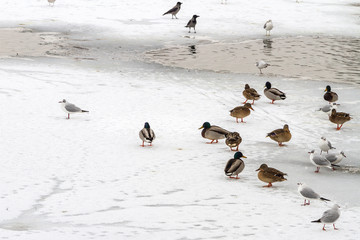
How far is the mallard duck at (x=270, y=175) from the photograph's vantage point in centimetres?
1141

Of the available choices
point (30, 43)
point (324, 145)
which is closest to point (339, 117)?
point (324, 145)

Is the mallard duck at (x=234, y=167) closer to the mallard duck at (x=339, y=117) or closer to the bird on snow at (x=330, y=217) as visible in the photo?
the bird on snow at (x=330, y=217)

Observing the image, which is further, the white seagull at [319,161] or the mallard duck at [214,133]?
the mallard duck at [214,133]

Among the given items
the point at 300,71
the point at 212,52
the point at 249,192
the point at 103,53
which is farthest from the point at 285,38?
the point at 249,192

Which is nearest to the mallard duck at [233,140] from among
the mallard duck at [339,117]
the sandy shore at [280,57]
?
the mallard duck at [339,117]

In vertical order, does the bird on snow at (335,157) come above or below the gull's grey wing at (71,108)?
below

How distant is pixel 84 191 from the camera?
434 inches

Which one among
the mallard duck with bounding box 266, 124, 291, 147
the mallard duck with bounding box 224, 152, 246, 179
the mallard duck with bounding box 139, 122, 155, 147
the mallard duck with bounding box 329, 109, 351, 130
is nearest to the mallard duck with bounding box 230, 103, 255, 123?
the mallard duck with bounding box 266, 124, 291, 147

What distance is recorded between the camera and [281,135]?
1405 cm

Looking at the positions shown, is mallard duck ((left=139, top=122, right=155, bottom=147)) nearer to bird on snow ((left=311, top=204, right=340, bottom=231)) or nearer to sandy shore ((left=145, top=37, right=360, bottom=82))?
bird on snow ((left=311, top=204, right=340, bottom=231))

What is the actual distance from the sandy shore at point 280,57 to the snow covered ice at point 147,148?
2.15 ft

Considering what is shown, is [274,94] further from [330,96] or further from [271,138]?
[271,138]

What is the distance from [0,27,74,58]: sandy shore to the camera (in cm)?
2427

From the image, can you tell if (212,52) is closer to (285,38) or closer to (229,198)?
(285,38)
